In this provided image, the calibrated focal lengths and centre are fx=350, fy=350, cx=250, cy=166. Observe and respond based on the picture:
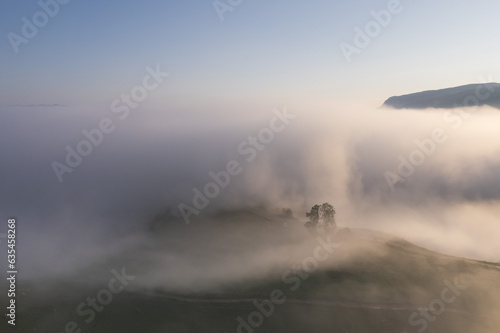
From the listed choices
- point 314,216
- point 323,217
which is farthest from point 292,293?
point 323,217

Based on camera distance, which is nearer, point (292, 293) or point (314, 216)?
point (292, 293)

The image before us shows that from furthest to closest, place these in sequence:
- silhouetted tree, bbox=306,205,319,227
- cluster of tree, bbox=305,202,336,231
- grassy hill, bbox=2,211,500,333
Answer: silhouetted tree, bbox=306,205,319,227 → cluster of tree, bbox=305,202,336,231 → grassy hill, bbox=2,211,500,333

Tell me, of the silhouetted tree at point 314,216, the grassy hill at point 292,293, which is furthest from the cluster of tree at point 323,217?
the grassy hill at point 292,293

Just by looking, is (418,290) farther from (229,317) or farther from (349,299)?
(229,317)

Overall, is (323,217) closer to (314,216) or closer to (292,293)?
(314,216)

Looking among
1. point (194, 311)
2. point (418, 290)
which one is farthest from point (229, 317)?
point (418, 290)

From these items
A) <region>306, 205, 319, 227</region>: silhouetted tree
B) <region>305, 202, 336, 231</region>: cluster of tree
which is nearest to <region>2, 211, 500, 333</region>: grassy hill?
<region>305, 202, 336, 231</region>: cluster of tree

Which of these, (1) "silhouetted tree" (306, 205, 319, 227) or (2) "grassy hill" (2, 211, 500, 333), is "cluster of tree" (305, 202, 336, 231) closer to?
(1) "silhouetted tree" (306, 205, 319, 227)

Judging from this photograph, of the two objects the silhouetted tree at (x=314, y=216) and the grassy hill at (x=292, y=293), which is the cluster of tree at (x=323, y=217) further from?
the grassy hill at (x=292, y=293)

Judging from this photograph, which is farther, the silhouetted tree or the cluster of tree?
the silhouetted tree
